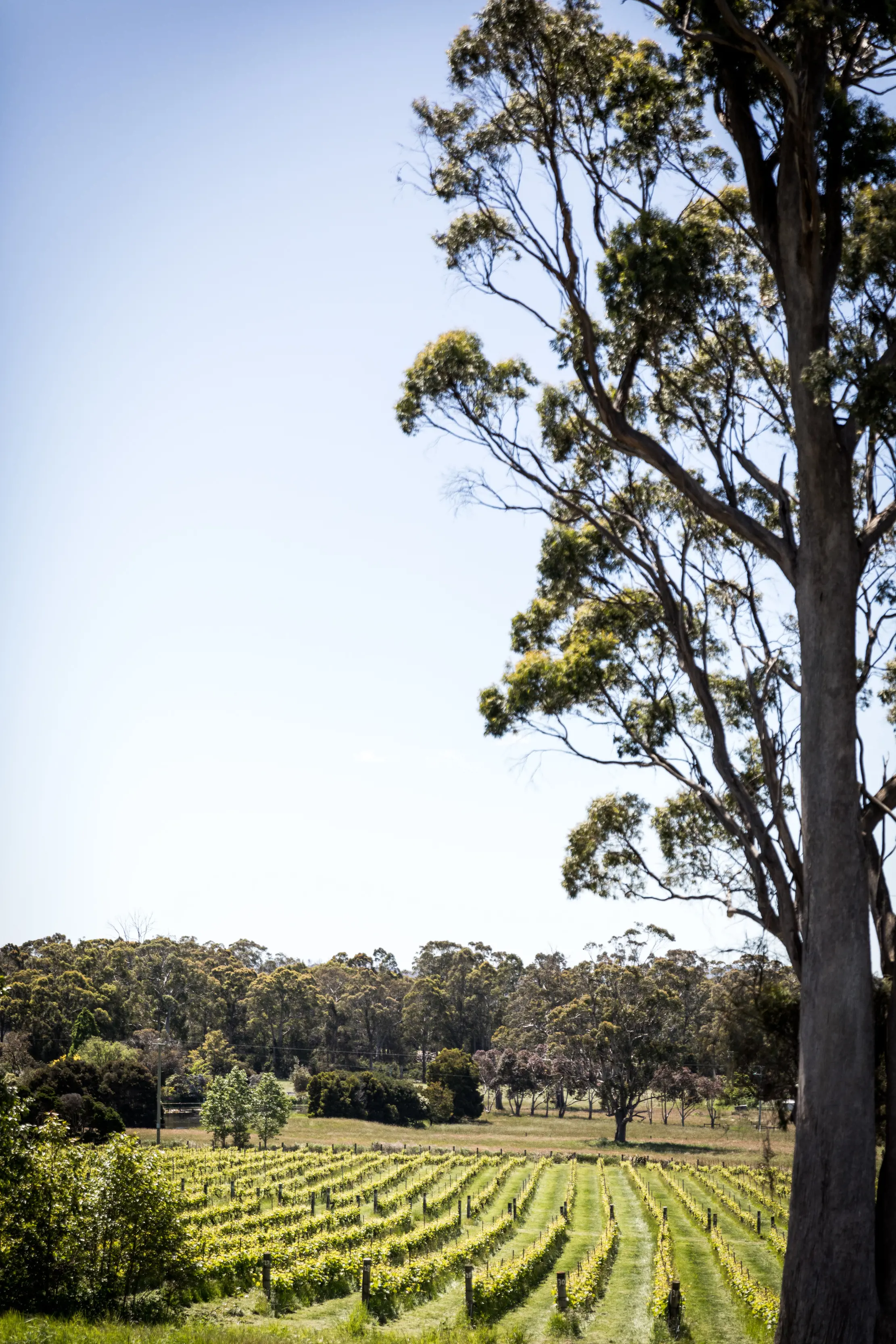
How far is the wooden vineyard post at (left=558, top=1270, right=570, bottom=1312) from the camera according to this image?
14.5 metres

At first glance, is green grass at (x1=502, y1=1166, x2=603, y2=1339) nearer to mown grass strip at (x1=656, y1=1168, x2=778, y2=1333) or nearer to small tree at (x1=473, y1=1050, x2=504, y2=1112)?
mown grass strip at (x1=656, y1=1168, x2=778, y2=1333)

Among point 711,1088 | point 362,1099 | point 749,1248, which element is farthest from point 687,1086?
point 749,1248

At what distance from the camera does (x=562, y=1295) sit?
14.6m

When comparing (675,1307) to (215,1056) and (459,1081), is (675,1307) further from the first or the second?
(215,1056)

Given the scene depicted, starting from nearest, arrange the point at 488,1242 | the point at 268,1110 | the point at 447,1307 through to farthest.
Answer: the point at 447,1307
the point at 488,1242
the point at 268,1110

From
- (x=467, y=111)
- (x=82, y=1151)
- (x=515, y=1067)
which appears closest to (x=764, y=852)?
(x=467, y=111)

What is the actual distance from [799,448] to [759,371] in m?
3.95

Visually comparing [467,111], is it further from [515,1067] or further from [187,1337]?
[515,1067]

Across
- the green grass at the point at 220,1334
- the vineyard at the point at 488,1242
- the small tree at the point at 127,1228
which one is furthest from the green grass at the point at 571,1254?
the small tree at the point at 127,1228

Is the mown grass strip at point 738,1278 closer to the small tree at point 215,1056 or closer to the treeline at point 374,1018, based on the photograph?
the treeline at point 374,1018

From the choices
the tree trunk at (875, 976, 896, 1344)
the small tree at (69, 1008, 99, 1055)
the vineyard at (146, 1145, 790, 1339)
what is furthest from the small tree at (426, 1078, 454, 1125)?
the tree trunk at (875, 976, 896, 1344)

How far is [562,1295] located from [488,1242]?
5700 mm

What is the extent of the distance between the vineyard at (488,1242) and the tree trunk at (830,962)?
27.0 ft

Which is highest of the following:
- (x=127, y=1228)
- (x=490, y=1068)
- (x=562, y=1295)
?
(x=127, y=1228)
